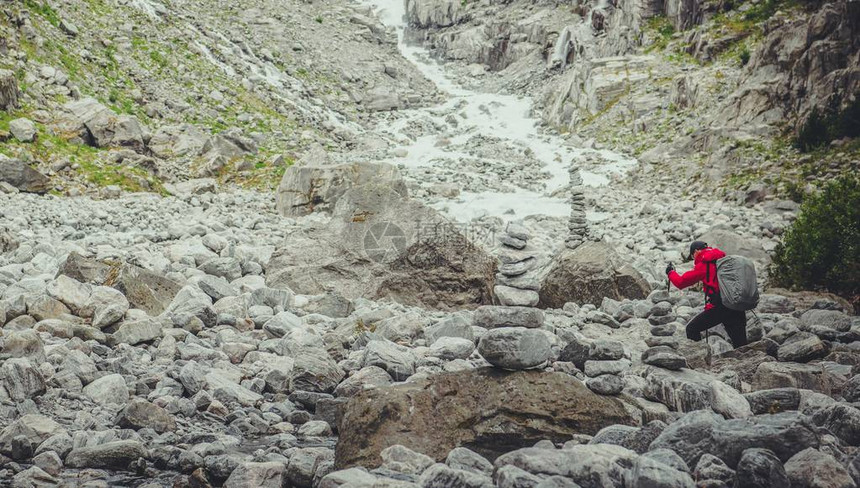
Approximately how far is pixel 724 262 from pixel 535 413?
5.13 metres

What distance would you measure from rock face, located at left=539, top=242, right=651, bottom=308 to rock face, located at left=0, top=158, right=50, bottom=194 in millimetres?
16988

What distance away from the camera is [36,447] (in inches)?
224

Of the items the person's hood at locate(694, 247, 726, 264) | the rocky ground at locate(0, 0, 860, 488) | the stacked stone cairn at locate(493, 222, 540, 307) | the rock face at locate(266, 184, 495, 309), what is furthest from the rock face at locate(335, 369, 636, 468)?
the stacked stone cairn at locate(493, 222, 540, 307)

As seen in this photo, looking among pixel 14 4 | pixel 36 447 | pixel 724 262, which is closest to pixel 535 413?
pixel 36 447

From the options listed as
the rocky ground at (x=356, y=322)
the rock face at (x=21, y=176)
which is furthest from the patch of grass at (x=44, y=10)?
the rock face at (x=21, y=176)

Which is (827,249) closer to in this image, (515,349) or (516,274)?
(516,274)

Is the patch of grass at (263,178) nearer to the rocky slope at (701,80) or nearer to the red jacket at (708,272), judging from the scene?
the rocky slope at (701,80)

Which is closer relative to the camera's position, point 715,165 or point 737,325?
point 737,325

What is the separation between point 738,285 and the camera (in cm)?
898

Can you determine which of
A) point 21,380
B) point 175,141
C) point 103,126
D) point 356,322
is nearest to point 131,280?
point 356,322

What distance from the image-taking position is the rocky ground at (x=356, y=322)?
5320mm

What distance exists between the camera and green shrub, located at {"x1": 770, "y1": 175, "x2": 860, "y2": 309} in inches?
472

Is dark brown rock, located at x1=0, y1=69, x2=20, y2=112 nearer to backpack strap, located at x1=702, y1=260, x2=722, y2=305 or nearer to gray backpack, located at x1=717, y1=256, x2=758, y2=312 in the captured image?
backpack strap, located at x1=702, y1=260, x2=722, y2=305

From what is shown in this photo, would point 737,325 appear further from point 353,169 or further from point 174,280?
point 353,169
